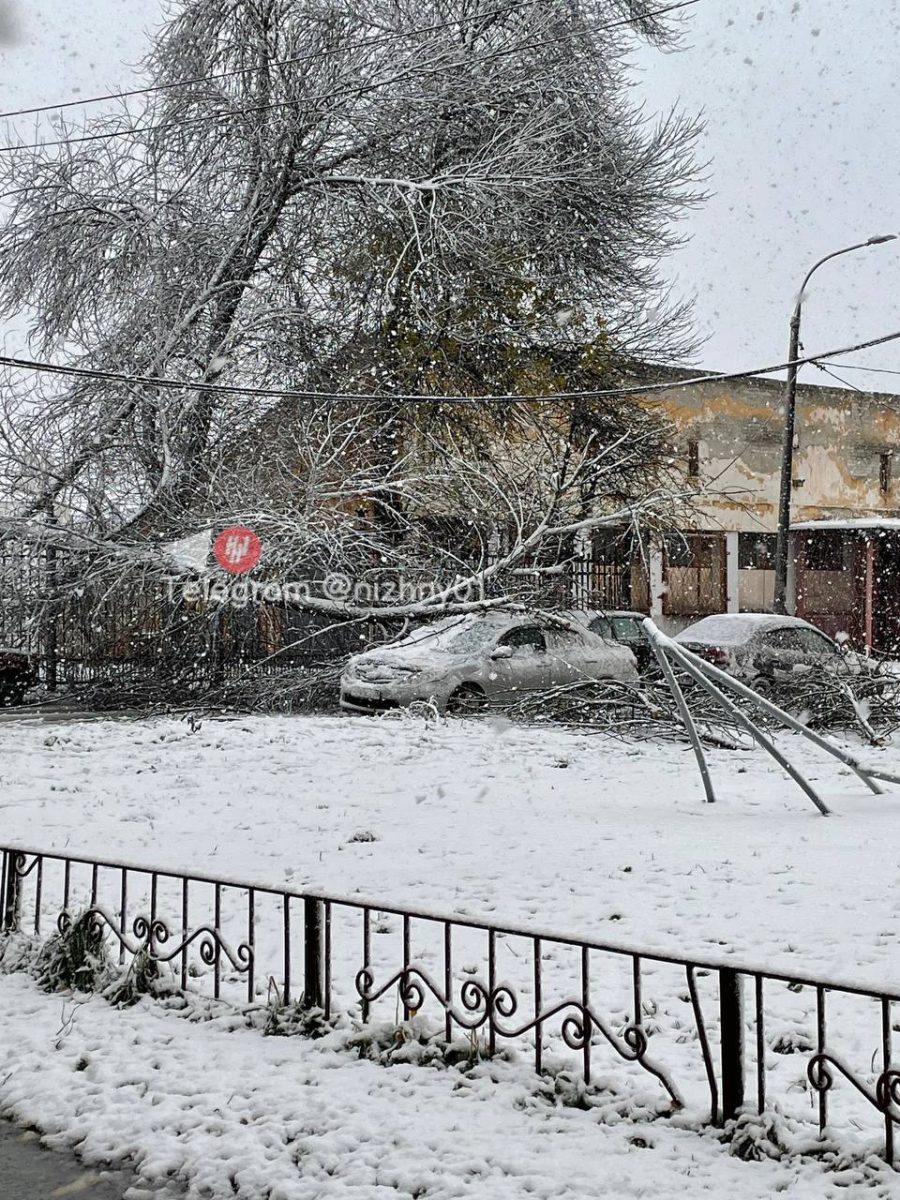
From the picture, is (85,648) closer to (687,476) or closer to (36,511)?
(36,511)

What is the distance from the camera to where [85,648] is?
1798 centimetres

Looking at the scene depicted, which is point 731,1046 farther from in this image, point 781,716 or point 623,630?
point 623,630

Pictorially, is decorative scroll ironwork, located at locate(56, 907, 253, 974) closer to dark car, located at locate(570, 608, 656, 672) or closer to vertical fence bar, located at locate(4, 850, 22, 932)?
vertical fence bar, located at locate(4, 850, 22, 932)

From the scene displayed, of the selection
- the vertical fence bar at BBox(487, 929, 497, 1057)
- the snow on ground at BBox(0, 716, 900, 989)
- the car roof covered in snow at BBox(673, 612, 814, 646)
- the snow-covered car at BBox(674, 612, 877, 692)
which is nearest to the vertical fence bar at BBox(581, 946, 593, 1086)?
the vertical fence bar at BBox(487, 929, 497, 1057)

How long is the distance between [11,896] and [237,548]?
1051cm

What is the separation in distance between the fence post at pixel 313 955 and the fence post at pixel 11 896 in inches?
74.6

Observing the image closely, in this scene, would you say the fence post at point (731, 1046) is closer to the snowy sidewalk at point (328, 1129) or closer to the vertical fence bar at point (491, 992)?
the snowy sidewalk at point (328, 1129)

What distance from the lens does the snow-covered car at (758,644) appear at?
1714 cm

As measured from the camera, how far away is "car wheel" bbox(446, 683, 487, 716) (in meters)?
15.2

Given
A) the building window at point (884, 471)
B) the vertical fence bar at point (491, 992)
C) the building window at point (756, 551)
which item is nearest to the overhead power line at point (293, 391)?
the vertical fence bar at point (491, 992)

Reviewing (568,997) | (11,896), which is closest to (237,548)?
(11,896)

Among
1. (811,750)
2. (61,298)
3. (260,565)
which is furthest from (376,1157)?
(61,298)

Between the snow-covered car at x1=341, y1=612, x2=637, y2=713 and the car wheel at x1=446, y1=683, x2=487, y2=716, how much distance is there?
1 cm

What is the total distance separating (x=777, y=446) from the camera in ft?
106
